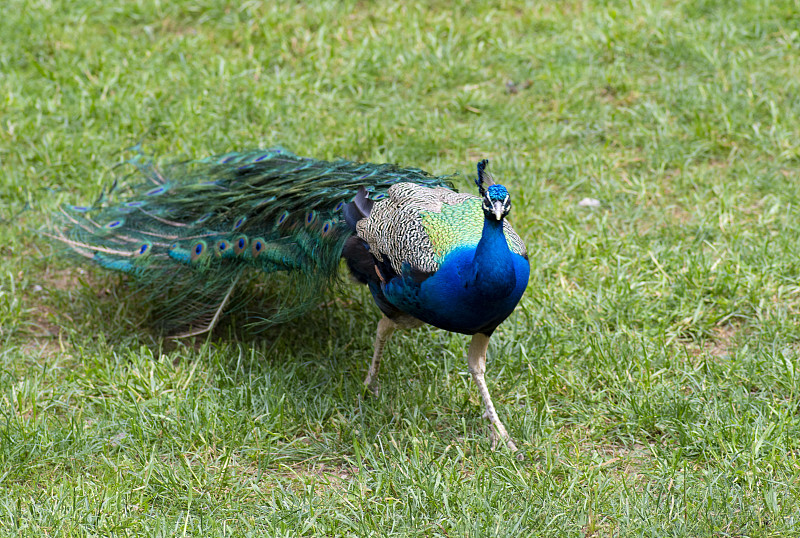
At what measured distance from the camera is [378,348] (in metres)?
4.16

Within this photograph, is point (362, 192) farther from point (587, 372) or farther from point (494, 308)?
point (587, 372)

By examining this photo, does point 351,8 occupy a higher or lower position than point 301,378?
higher

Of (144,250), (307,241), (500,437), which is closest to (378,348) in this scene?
(307,241)

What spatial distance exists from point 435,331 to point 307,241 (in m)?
0.91

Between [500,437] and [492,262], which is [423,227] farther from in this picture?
[500,437]

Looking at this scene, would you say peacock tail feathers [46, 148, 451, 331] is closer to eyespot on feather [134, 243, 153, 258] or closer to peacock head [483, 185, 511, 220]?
eyespot on feather [134, 243, 153, 258]

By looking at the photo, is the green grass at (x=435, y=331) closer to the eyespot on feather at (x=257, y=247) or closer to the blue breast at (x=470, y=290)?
the eyespot on feather at (x=257, y=247)

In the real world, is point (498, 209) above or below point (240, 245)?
above

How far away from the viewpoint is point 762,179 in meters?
5.55

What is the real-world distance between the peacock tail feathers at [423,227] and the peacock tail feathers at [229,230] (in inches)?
7.2

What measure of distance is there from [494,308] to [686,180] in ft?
9.10

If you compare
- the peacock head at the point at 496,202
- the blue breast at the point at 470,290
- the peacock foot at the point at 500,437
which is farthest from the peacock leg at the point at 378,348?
the peacock head at the point at 496,202

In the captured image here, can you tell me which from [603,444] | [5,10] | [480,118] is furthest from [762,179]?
[5,10]

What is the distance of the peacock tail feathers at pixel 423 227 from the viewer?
11.5ft
